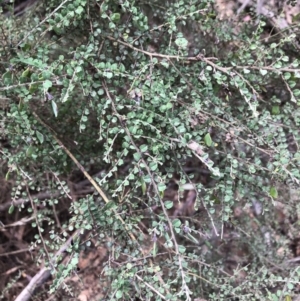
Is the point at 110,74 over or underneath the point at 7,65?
underneath

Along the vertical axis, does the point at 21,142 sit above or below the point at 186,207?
above

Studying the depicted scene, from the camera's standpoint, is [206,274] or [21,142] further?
[206,274]

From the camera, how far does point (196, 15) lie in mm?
1350

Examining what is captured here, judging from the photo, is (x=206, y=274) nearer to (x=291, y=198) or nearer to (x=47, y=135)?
(x=291, y=198)

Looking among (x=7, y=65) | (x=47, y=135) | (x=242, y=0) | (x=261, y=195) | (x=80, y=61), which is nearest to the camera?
(x=80, y=61)

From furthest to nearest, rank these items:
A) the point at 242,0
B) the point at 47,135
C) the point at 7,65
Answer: the point at 242,0 < the point at 47,135 < the point at 7,65

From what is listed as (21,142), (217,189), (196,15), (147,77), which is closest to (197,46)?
(196,15)

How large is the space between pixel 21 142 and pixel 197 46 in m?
0.75

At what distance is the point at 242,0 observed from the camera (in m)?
2.15

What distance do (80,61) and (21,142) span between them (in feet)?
1.22

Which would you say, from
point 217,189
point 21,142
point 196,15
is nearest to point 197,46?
point 196,15

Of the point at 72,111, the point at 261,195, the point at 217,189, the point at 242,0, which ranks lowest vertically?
the point at 261,195

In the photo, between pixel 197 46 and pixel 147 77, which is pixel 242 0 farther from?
pixel 147 77

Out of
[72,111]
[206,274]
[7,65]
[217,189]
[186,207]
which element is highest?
[7,65]
